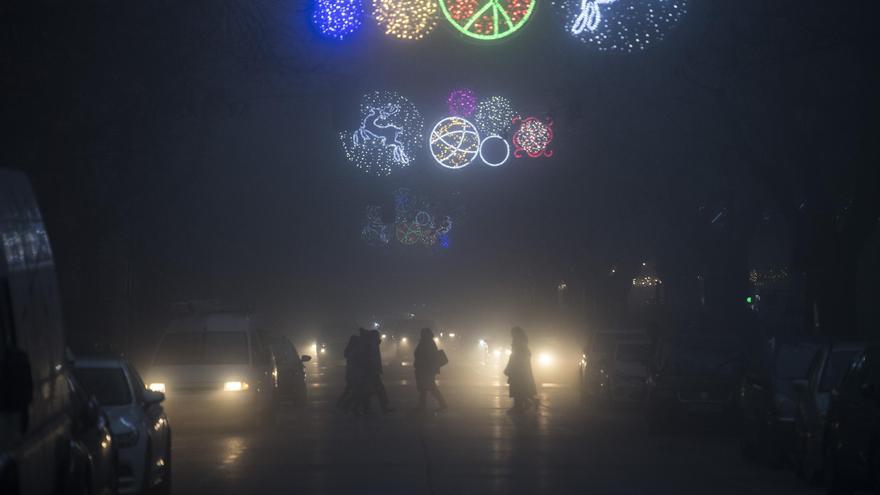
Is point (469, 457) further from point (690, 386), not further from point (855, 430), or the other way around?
point (855, 430)

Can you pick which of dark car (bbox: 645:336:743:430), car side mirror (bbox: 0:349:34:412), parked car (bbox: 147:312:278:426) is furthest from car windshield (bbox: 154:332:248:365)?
car side mirror (bbox: 0:349:34:412)

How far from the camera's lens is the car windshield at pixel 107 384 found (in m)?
14.5

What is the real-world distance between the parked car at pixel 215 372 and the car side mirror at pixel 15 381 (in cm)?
1807

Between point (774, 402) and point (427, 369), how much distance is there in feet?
44.7

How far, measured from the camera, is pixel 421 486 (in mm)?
15969

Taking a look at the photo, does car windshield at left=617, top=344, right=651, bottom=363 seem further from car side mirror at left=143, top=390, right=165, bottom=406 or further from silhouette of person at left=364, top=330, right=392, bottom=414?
car side mirror at left=143, top=390, right=165, bottom=406

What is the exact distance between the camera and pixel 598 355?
34.3 metres

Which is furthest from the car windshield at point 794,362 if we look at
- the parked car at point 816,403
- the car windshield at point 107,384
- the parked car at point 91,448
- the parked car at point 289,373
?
the parked car at point 289,373

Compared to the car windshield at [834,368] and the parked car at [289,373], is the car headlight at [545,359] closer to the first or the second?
the parked car at [289,373]

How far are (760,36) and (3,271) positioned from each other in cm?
1775

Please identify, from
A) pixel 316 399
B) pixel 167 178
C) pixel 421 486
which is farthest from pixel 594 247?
pixel 421 486

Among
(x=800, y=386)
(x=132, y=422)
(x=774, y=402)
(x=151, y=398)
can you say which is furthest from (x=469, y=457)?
(x=132, y=422)

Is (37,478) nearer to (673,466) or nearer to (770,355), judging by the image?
(673,466)

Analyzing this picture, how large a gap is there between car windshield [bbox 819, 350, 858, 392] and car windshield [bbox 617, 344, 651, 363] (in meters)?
13.7
